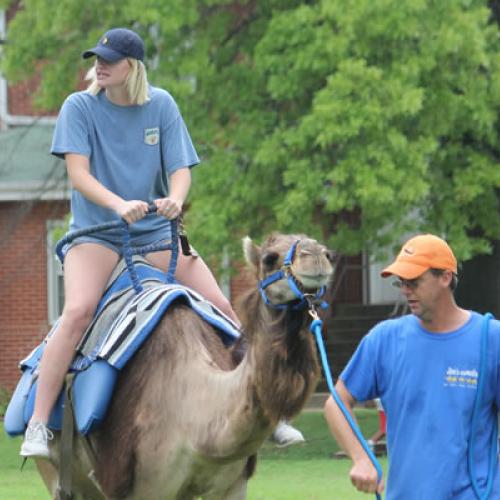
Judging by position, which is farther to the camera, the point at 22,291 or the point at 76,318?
the point at 22,291

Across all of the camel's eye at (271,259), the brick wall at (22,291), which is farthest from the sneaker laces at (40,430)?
the brick wall at (22,291)

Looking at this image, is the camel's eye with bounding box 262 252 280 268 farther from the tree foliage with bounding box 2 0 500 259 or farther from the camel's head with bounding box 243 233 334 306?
the tree foliage with bounding box 2 0 500 259

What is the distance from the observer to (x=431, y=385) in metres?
5.82

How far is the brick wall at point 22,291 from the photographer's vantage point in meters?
26.0

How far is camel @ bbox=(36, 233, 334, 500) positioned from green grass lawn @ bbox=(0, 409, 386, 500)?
167 inches

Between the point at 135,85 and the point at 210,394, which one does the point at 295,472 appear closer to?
the point at 135,85

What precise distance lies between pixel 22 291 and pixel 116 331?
61.6ft

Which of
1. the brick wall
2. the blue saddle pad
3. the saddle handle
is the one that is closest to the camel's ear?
the blue saddle pad

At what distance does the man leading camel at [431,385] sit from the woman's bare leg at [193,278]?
2.37 m

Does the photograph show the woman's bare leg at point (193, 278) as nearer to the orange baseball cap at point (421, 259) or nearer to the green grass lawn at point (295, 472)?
the orange baseball cap at point (421, 259)

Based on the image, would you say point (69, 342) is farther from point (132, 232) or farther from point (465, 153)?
point (465, 153)

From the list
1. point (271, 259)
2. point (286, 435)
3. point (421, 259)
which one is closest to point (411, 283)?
point (421, 259)

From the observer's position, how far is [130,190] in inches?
321

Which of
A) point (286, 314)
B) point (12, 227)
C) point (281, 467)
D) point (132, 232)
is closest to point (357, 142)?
point (281, 467)
